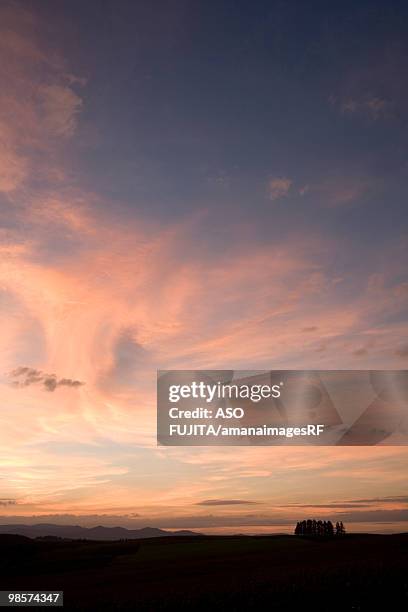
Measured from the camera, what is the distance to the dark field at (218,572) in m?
25.1

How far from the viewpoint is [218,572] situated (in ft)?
123

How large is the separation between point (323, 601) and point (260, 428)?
799 inches

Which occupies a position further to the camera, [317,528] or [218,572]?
[317,528]

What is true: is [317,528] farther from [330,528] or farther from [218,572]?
[218,572]

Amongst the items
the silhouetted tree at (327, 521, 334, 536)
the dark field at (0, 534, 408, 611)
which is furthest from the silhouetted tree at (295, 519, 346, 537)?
the dark field at (0, 534, 408, 611)

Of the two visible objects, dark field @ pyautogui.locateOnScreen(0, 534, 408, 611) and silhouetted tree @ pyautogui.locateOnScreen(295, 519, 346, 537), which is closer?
dark field @ pyautogui.locateOnScreen(0, 534, 408, 611)

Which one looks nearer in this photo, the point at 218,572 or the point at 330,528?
the point at 218,572

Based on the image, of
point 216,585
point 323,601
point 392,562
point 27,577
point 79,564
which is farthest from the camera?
point 79,564

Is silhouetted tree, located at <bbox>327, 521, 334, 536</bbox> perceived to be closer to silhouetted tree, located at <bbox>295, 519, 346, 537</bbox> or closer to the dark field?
silhouetted tree, located at <bbox>295, 519, 346, 537</bbox>

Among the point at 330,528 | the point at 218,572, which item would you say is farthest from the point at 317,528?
the point at 218,572

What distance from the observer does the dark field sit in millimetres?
25109

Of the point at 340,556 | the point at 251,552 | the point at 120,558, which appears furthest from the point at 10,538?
the point at 340,556

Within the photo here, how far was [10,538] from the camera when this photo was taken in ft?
193

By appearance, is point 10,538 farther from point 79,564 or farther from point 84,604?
point 84,604
